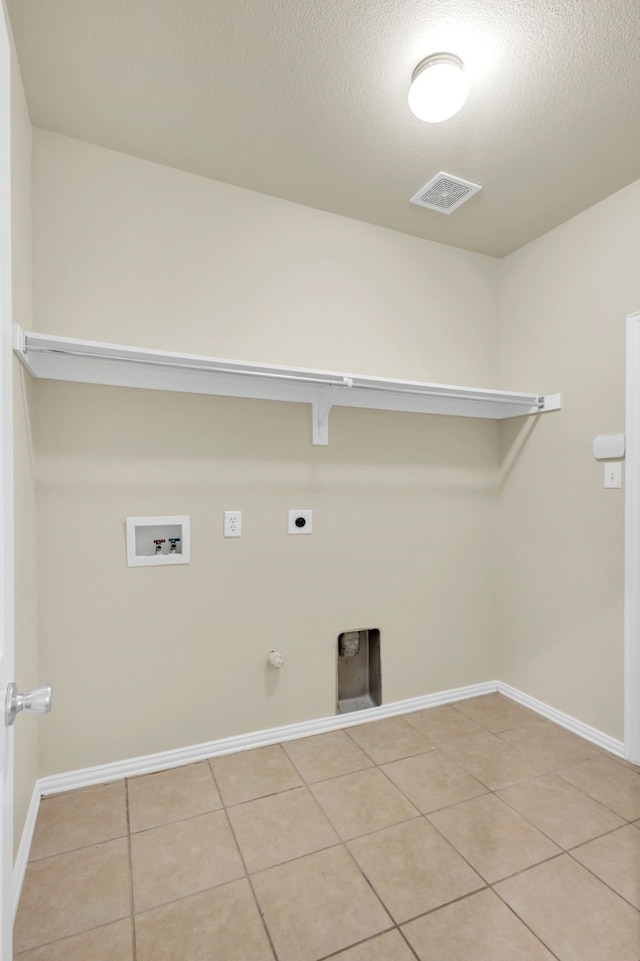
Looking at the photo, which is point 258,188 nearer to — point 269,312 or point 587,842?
point 269,312

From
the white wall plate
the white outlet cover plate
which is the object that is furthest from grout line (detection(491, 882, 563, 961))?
the white wall plate

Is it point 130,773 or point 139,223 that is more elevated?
point 139,223

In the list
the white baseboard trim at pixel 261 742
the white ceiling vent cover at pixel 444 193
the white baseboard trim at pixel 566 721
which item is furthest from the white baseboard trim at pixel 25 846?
the white ceiling vent cover at pixel 444 193

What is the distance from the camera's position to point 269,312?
7.45ft

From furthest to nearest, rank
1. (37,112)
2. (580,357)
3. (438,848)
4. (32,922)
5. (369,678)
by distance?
(369,678) < (580,357) < (37,112) < (438,848) < (32,922)

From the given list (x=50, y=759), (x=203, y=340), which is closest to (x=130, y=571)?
(x=50, y=759)

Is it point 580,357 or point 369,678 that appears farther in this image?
point 369,678

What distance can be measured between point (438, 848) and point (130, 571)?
151 cm

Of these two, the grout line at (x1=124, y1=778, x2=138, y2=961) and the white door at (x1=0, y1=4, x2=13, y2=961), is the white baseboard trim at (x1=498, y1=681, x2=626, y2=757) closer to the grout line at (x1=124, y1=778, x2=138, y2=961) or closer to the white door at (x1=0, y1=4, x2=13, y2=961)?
the grout line at (x1=124, y1=778, x2=138, y2=961)

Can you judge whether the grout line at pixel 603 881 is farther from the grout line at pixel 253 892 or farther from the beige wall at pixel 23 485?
the beige wall at pixel 23 485

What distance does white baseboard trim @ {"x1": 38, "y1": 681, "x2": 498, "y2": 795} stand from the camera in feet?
6.38

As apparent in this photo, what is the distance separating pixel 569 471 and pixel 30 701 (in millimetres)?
2403

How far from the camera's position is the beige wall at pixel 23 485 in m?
1.52

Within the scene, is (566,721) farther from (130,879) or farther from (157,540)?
(157,540)
